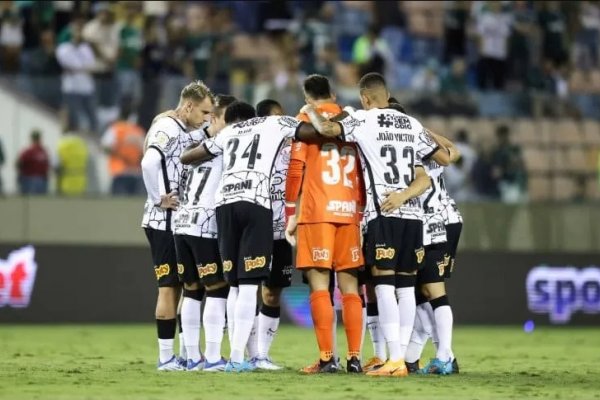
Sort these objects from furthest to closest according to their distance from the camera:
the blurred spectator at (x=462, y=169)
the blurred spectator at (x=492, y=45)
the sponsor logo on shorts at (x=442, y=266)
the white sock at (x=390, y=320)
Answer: the blurred spectator at (x=492, y=45), the blurred spectator at (x=462, y=169), the sponsor logo on shorts at (x=442, y=266), the white sock at (x=390, y=320)

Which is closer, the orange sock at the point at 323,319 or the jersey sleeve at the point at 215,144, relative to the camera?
the orange sock at the point at 323,319

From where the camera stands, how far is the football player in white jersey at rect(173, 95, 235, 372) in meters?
12.1

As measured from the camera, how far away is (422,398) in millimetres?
9789

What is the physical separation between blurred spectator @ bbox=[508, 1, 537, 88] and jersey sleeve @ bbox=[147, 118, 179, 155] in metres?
12.1

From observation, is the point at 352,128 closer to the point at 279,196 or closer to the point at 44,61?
the point at 279,196

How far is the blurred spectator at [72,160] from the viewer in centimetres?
1966

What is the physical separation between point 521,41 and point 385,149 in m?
12.9

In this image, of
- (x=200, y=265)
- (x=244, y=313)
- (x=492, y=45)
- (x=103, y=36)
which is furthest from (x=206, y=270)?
(x=492, y=45)

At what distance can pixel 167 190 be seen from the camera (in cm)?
1241

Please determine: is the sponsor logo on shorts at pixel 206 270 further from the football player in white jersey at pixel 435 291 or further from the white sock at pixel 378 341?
the football player in white jersey at pixel 435 291

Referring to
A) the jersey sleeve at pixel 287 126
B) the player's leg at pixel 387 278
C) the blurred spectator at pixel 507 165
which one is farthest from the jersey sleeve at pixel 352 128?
the blurred spectator at pixel 507 165

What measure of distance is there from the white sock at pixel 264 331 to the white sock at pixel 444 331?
1.51 meters

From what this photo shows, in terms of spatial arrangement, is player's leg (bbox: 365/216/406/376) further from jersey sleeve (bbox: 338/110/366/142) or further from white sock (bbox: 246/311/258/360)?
white sock (bbox: 246/311/258/360)

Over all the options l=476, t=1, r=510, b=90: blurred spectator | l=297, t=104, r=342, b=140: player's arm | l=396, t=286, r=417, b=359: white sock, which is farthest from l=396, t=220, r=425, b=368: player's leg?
l=476, t=1, r=510, b=90: blurred spectator
